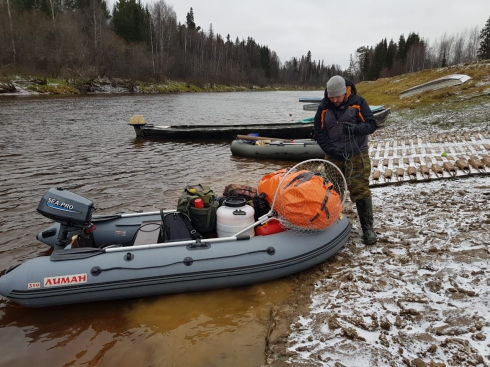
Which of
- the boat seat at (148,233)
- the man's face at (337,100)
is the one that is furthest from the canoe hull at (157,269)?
the man's face at (337,100)

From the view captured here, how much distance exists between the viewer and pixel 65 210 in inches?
157

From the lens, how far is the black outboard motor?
12.8ft

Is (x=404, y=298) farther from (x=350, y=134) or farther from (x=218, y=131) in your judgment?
(x=218, y=131)

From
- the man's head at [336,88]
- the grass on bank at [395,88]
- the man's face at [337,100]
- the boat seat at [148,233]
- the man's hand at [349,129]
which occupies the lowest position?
the boat seat at [148,233]

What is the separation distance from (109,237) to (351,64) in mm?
133098

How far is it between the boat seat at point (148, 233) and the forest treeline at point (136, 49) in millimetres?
40159

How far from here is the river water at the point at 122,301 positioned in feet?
10.4

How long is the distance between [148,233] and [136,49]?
58246 millimetres

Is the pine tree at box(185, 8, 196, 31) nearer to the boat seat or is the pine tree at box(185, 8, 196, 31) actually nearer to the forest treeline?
the forest treeline

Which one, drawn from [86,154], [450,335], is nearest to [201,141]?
[86,154]

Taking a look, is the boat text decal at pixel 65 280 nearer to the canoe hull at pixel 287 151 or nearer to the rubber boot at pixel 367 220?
the rubber boot at pixel 367 220

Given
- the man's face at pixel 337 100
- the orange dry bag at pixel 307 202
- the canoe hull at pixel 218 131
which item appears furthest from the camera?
the canoe hull at pixel 218 131

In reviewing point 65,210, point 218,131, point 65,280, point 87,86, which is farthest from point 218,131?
point 87,86

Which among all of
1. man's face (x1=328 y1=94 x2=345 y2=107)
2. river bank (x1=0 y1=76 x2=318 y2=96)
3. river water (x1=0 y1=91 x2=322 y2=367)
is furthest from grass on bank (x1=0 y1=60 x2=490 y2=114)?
man's face (x1=328 y1=94 x2=345 y2=107)
